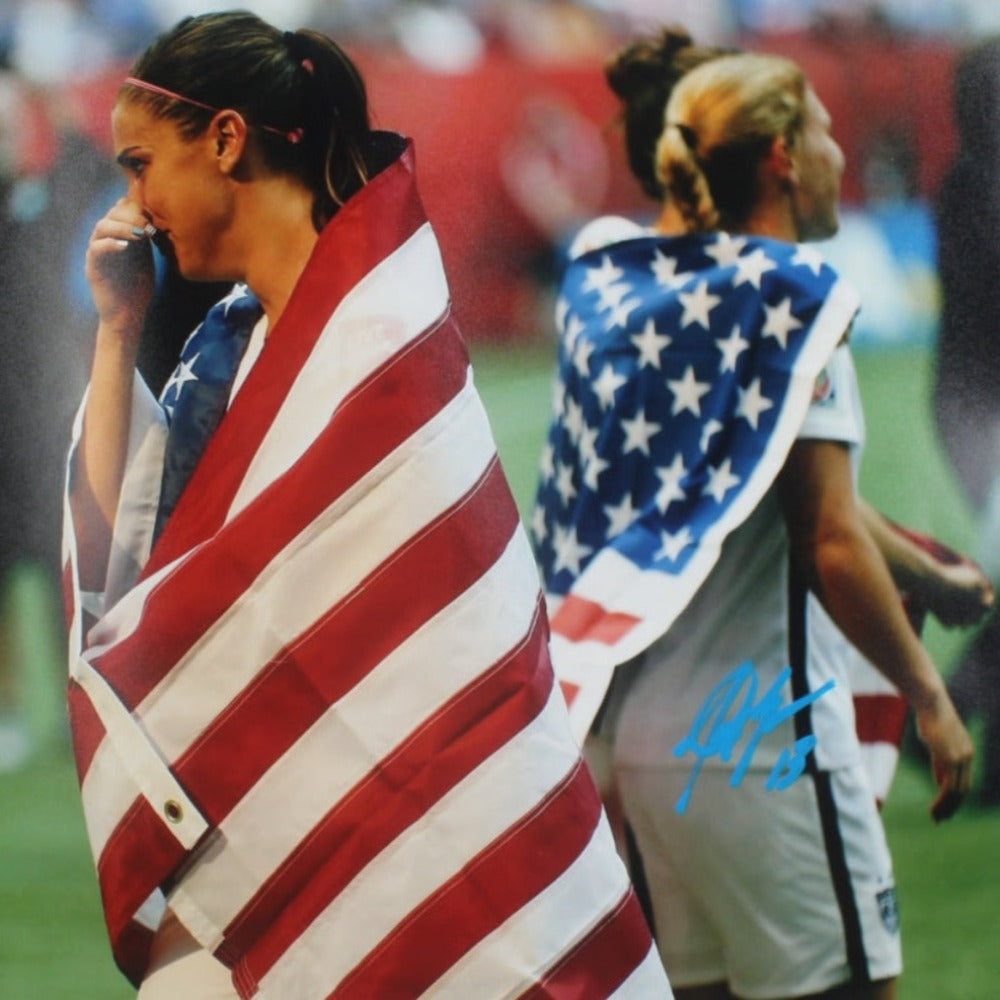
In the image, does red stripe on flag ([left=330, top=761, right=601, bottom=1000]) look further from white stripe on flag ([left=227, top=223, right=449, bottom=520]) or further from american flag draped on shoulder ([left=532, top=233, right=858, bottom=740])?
american flag draped on shoulder ([left=532, top=233, right=858, bottom=740])

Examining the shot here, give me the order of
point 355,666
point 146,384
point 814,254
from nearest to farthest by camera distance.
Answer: point 355,666 → point 146,384 → point 814,254

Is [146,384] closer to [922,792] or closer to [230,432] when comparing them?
[230,432]

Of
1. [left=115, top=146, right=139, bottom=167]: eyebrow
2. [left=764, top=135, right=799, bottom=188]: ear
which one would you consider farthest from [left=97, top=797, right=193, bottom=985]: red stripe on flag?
[left=764, top=135, right=799, bottom=188]: ear

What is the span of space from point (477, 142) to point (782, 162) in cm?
41

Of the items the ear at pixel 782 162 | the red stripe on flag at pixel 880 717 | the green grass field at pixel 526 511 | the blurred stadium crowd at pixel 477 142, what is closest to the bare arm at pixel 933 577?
the green grass field at pixel 526 511

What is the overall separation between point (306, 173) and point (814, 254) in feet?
3.01

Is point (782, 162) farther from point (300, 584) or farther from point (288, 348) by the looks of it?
point (300, 584)

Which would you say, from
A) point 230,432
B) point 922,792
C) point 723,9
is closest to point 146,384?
point 230,432

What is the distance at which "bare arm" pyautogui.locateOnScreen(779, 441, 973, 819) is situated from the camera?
271cm

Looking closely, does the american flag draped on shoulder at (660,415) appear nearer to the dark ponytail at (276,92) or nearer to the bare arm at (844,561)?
the bare arm at (844,561)

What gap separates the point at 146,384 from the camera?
226 cm

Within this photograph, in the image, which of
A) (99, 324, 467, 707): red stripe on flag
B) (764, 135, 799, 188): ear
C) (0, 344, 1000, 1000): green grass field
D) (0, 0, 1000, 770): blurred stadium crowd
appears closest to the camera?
(99, 324, 467, 707): red stripe on flag

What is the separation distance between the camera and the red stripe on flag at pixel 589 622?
2746mm

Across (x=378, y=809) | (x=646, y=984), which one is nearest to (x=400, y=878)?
(x=378, y=809)
